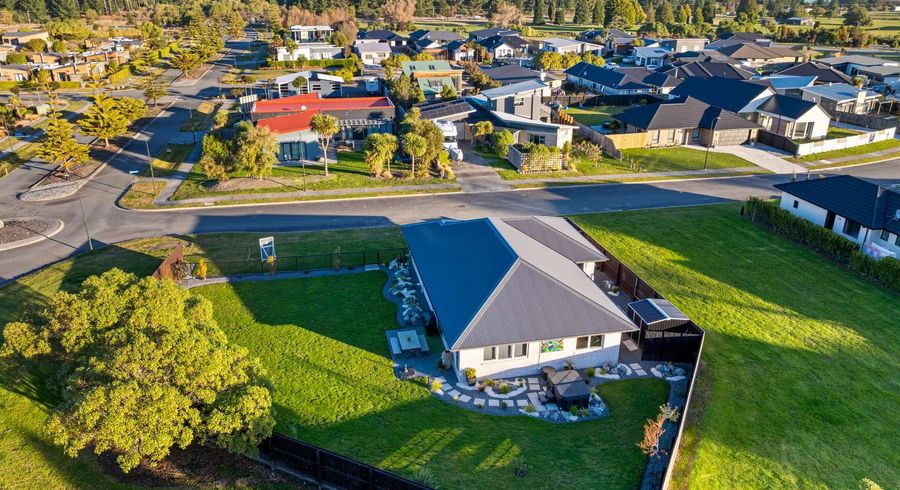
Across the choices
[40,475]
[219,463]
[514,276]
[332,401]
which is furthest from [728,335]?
[40,475]

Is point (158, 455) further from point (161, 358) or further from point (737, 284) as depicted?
point (737, 284)

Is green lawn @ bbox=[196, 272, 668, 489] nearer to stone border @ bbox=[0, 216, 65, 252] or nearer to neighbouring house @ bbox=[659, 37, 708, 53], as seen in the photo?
stone border @ bbox=[0, 216, 65, 252]

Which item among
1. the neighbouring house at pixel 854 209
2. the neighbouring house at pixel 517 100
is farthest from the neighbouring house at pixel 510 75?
the neighbouring house at pixel 854 209

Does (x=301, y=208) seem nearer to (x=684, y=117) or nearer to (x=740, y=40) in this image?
(x=684, y=117)

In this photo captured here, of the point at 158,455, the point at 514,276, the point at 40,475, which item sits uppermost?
the point at 514,276

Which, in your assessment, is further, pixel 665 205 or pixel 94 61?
pixel 94 61

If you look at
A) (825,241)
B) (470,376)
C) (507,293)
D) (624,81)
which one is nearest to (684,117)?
(624,81)
